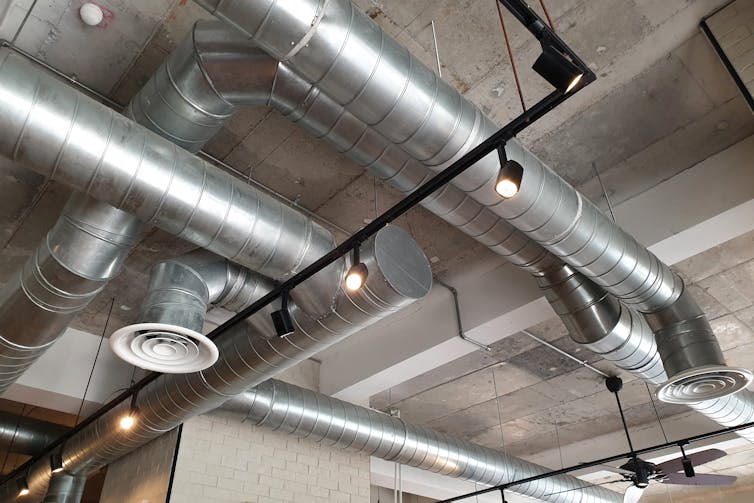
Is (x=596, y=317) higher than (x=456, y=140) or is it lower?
lower

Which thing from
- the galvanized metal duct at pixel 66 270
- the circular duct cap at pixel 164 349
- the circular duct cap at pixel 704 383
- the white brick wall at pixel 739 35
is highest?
the white brick wall at pixel 739 35

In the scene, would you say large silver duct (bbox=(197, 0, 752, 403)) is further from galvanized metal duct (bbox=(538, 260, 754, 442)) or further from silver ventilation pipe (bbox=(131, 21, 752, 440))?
silver ventilation pipe (bbox=(131, 21, 752, 440))

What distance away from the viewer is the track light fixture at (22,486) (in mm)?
6246

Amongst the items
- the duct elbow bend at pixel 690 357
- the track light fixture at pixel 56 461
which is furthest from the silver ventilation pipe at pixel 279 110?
the track light fixture at pixel 56 461

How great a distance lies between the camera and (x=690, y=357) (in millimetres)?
3613

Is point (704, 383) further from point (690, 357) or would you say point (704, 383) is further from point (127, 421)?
point (127, 421)

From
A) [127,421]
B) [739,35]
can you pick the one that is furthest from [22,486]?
[739,35]

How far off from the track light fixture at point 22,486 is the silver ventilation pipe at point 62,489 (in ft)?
1.65

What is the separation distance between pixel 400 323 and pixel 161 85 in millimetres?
3475

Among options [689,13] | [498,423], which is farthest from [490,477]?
[689,13]

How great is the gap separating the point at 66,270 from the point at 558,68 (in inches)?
104

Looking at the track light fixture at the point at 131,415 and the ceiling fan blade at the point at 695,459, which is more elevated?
the track light fixture at the point at 131,415

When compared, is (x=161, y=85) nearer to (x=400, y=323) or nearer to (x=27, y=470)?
(x=400, y=323)

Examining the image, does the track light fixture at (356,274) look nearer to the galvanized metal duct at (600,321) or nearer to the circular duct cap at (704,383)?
the galvanized metal duct at (600,321)
